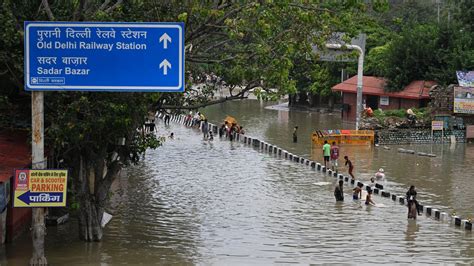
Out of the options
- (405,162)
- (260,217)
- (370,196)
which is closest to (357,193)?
(370,196)

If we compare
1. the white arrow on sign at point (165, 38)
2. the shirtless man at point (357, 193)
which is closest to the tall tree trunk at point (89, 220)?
the white arrow on sign at point (165, 38)

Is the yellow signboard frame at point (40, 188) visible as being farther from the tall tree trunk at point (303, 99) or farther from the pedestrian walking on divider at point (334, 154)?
the tall tree trunk at point (303, 99)

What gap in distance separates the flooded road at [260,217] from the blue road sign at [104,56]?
3.78 m

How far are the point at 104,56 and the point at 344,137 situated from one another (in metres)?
25.8

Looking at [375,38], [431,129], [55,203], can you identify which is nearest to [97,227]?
[55,203]

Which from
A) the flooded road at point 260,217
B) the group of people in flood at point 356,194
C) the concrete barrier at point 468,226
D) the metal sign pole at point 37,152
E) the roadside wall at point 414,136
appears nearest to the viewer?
the metal sign pole at point 37,152

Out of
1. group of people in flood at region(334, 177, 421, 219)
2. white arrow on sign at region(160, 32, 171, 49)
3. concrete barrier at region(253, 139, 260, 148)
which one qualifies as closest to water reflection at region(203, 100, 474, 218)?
concrete barrier at region(253, 139, 260, 148)

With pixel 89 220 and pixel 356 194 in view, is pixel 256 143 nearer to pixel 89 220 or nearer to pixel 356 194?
pixel 356 194

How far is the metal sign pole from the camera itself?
1522cm

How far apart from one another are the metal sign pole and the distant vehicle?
25273 millimetres

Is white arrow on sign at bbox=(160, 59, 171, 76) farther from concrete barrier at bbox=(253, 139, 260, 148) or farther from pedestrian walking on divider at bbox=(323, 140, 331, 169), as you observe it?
concrete barrier at bbox=(253, 139, 260, 148)

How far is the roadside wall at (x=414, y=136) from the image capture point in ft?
133

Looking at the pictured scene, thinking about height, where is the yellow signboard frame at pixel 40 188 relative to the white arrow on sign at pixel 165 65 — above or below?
below

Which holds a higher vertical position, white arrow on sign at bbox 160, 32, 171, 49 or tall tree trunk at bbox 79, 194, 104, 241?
white arrow on sign at bbox 160, 32, 171, 49
